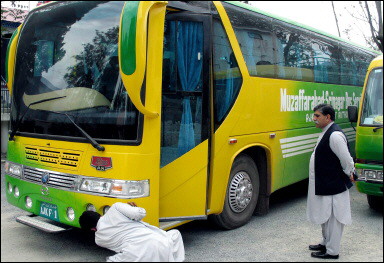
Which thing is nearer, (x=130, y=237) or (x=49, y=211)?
(x=130, y=237)

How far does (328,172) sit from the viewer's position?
4.74 metres

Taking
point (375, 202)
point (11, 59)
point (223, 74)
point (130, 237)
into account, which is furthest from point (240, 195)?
point (11, 59)

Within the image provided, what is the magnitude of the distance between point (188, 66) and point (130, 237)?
2.11 metres

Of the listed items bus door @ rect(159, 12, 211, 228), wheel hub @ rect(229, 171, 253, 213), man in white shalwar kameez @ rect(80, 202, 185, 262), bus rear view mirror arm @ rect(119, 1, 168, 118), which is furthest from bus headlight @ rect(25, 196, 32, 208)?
wheel hub @ rect(229, 171, 253, 213)

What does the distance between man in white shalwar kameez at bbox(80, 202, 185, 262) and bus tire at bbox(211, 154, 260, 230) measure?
1641mm

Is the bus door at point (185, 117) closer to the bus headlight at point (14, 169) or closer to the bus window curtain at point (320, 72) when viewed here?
the bus headlight at point (14, 169)

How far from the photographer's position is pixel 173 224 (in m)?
5.04

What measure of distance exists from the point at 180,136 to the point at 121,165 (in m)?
0.91

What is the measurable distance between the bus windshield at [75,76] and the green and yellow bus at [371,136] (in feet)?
12.2

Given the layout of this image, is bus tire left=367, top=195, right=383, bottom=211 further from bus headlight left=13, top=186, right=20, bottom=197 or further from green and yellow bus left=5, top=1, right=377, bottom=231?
bus headlight left=13, top=186, right=20, bottom=197

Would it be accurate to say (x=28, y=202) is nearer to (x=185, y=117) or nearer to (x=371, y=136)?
(x=185, y=117)

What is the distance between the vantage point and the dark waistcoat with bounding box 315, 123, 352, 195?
15.5 ft

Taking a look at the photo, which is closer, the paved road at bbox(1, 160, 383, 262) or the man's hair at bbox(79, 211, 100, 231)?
the man's hair at bbox(79, 211, 100, 231)

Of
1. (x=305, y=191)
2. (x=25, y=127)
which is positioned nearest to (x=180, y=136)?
(x=25, y=127)
